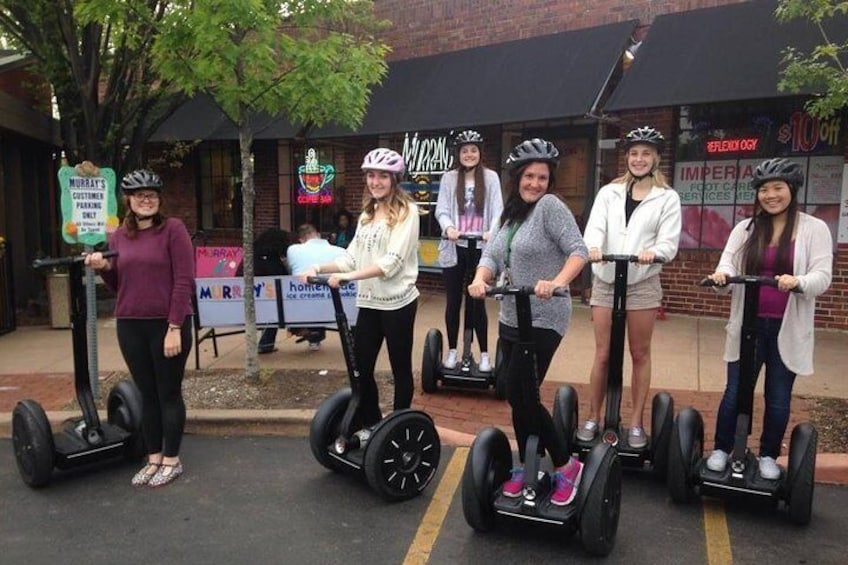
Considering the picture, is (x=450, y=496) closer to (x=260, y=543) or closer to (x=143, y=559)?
(x=260, y=543)

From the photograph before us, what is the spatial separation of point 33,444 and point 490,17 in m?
8.38

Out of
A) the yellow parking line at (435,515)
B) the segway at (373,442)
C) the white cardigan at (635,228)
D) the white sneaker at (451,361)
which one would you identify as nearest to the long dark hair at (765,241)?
the white cardigan at (635,228)

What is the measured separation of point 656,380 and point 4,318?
304 inches

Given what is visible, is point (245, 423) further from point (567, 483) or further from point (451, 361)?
Answer: point (567, 483)

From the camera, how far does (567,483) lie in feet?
11.0

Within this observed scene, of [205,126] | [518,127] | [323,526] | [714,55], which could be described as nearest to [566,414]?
[323,526]

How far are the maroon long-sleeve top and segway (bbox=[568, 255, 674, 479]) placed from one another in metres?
2.24

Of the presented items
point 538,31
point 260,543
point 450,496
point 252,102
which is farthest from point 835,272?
point 260,543

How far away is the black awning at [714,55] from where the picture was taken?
7.10 meters

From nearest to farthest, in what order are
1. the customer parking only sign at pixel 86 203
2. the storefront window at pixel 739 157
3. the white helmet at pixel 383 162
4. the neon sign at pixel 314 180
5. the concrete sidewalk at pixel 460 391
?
1. the white helmet at pixel 383 162
2. the concrete sidewalk at pixel 460 391
3. the customer parking only sign at pixel 86 203
4. the storefront window at pixel 739 157
5. the neon sign at pixel 314 180

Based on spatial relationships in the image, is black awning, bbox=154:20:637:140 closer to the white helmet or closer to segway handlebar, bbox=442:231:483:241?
segway handlebar, bbox=442:231:483:241

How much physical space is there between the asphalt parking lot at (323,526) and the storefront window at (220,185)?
32.0ft

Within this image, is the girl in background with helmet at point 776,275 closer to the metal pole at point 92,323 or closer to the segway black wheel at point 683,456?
the segway black wheel at point 683,456

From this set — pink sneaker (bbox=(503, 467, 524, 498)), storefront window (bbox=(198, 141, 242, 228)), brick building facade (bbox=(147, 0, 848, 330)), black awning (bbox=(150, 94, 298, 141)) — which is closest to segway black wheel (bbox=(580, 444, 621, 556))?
pink sneaker (bbox=(503, 467, 524, 498))
